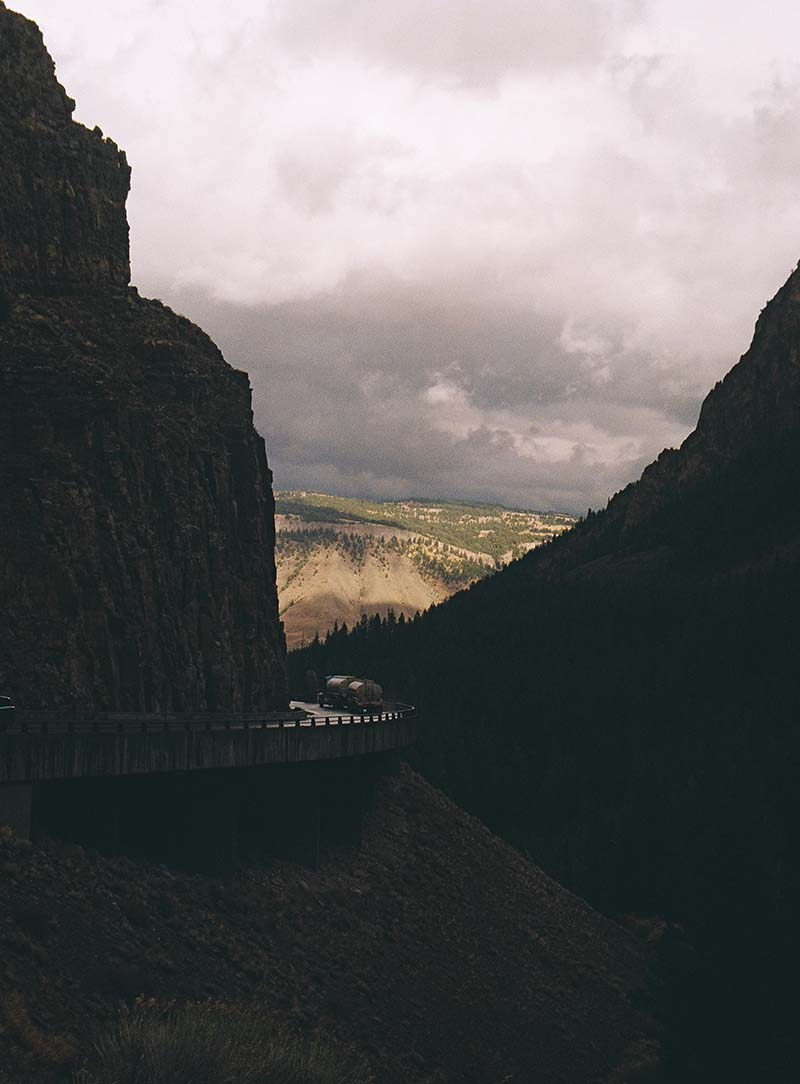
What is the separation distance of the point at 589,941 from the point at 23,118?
70.4 meters

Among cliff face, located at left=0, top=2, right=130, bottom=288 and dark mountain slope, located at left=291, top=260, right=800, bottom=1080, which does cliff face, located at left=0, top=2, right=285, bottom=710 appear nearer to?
cliff face, located at left=0, top=2, right=130, bottom=288

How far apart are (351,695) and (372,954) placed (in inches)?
1280

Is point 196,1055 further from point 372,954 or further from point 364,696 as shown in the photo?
point 364,696

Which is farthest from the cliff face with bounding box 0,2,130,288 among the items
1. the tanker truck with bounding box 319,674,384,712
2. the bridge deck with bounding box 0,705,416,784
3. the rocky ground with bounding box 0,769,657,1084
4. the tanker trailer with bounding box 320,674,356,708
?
the rocky ground with bounding box 0,769,657,1084

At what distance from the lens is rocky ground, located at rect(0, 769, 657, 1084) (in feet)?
115

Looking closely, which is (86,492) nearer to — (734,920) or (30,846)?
(30,846)

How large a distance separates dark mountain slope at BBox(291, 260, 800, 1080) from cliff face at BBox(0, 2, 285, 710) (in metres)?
37.3

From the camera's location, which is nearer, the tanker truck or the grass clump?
the grass clump

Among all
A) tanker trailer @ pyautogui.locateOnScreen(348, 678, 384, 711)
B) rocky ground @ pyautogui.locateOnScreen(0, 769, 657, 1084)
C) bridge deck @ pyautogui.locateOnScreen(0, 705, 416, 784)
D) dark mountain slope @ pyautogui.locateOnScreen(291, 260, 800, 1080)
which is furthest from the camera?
tanker trailer @ pyautogui.locateOnScreen(348, 678, 384, 711)

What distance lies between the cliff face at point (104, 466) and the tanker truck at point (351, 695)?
28.0 ft

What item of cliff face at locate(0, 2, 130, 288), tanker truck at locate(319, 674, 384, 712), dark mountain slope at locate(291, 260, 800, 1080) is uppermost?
cliff face at locate(0, 2, 130, 288)

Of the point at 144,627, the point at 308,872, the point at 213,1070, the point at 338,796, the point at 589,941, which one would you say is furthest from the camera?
the point at 144,627

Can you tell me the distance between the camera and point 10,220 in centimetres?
8156

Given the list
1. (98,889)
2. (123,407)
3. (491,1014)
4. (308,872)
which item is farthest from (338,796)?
(123,407)
